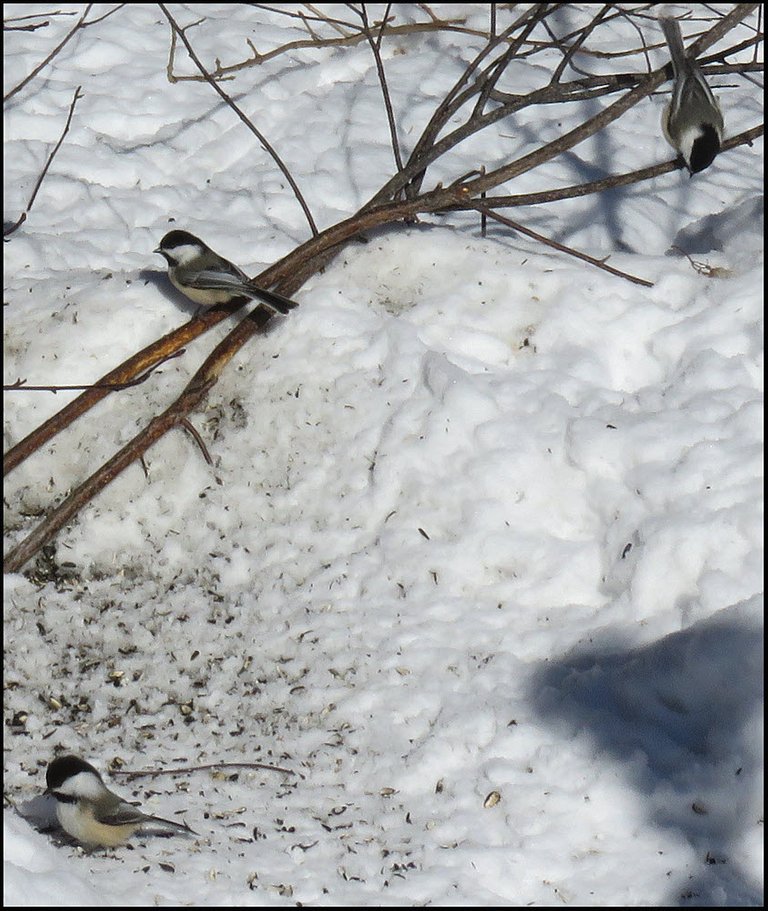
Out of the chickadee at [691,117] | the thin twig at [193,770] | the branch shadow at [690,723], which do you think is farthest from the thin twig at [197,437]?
the chickadee at [691,117]

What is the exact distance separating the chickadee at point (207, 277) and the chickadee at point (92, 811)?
1.89 meters

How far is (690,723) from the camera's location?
2916 mm

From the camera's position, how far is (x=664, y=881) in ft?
8.54

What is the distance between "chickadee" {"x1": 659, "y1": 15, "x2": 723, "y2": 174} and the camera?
13.5 feet

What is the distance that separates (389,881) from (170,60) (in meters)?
4.35

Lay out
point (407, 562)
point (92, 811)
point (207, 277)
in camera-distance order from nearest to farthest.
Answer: point (92, 811) < point (407, 562) < point (207, 277)

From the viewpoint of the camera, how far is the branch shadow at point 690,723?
264cm

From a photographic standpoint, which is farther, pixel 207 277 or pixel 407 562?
pixel 207 277

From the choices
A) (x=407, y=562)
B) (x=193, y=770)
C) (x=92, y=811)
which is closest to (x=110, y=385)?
(x=407, y=562)

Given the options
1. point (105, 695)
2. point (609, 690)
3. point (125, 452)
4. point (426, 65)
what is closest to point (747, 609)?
point (609, 690)

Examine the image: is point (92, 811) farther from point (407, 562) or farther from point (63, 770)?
point (407, 562)

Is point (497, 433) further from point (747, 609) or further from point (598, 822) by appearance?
point (598, 822)

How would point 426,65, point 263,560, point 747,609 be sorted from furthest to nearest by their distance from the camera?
1. point 426,65
2. point 263,560
3. point 747,609

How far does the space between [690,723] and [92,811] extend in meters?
1.59
